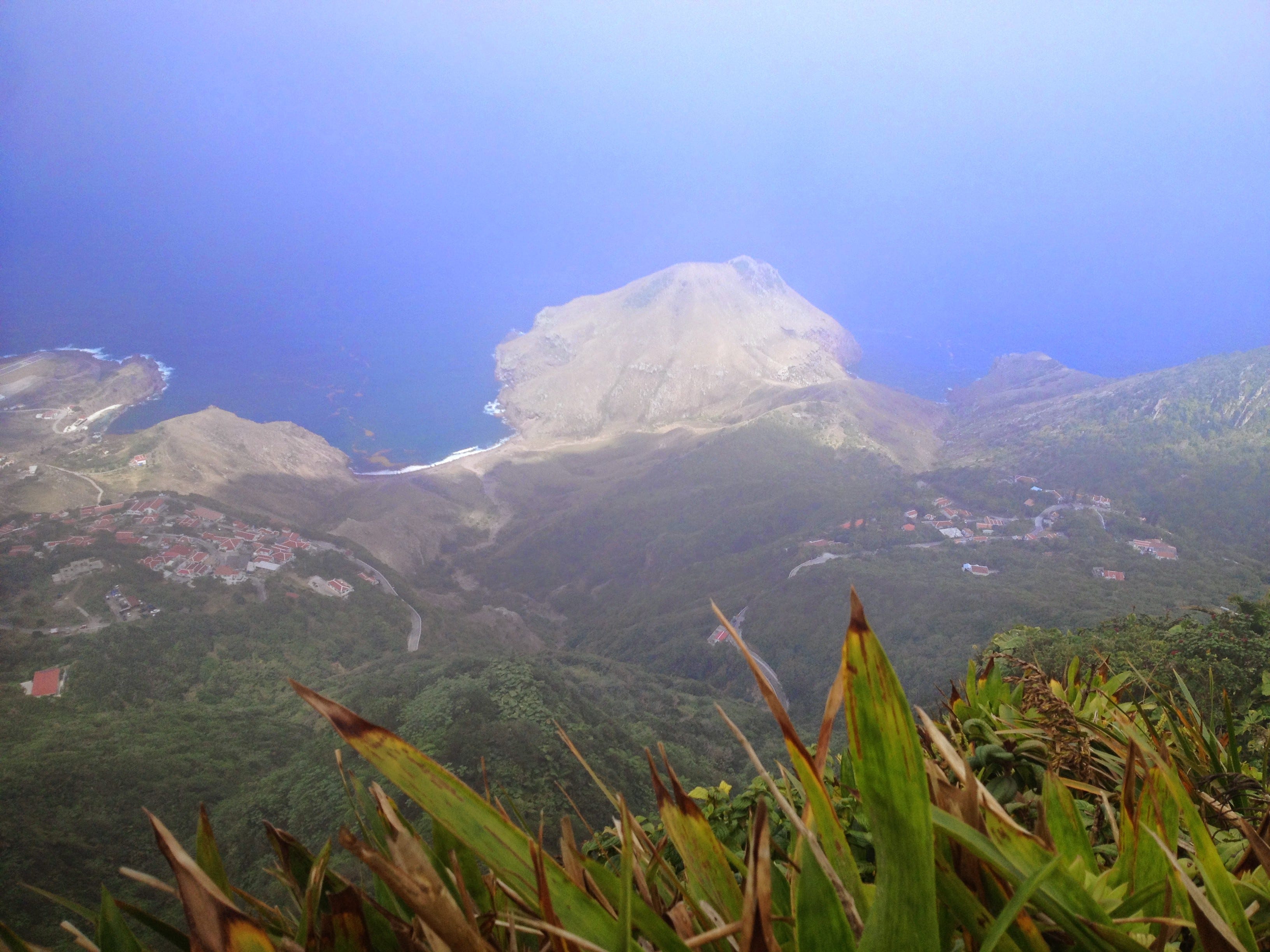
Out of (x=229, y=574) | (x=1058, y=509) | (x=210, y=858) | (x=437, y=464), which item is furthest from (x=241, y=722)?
(x=1058, y=509)

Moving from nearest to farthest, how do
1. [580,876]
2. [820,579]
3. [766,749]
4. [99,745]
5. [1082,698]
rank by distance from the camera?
[580,876], [1082,698], [99,745], [766,749], [820,579]

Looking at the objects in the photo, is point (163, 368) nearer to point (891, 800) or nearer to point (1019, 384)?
point (891, 800)

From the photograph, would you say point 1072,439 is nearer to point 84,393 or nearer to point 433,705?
point 433,705

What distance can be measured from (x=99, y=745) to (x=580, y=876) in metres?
14.8

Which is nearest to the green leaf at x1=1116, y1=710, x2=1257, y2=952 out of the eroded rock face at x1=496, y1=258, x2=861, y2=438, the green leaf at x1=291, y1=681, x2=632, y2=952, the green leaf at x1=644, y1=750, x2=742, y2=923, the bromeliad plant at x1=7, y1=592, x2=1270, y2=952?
the bromeliad plant at x1=7, y1=592, x2=1270, y2=952

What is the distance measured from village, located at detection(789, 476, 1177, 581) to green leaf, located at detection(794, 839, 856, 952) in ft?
105

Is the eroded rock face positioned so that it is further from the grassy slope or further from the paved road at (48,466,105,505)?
the paved road at (48,466,105,505)

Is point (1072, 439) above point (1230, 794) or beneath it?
above

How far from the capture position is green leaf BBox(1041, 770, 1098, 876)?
0.71 meters

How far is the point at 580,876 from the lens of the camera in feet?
2.44

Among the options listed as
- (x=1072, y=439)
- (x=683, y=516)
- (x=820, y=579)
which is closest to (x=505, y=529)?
(x=683, y=516)

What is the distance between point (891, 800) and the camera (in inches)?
18.3

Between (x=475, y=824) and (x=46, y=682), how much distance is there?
66.2 feet

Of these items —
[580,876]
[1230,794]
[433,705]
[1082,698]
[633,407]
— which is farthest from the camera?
[633,407]
